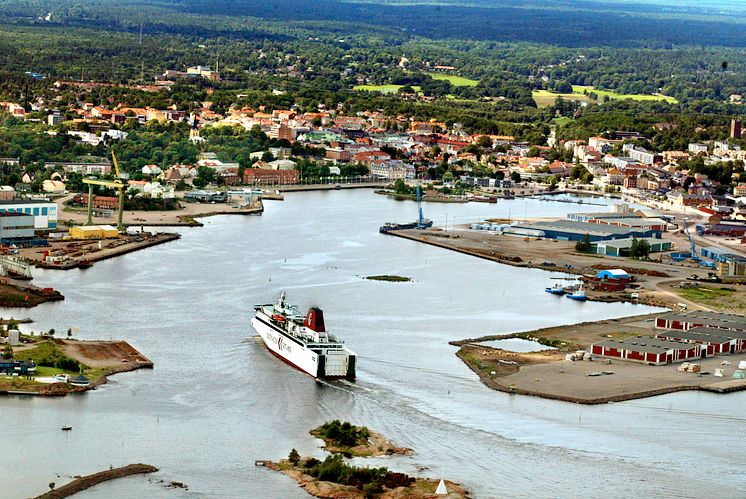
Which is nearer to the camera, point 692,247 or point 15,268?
point 15,268

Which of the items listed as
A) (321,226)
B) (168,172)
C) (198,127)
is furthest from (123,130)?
(321,226)

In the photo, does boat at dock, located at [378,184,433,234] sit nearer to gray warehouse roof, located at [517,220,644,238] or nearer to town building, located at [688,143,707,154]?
gray warehouse roof, located at [517,220,644,238]

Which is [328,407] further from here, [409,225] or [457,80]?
[457,80]

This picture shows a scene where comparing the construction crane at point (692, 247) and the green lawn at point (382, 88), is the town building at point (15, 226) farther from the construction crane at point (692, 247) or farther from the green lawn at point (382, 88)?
the green lawn at point (382, 88)

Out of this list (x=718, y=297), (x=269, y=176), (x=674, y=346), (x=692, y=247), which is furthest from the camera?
(x=269, y=176)

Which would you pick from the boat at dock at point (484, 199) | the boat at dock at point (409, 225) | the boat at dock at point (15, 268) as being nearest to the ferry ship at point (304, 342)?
the boat at dock at point (15, 268)

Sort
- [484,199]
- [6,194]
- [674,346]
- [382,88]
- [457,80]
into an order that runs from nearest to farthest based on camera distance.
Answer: [674,346], [6,194], [484,199], [382,88], [457,80]

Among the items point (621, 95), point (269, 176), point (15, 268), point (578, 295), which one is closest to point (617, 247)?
point (578, 295)
